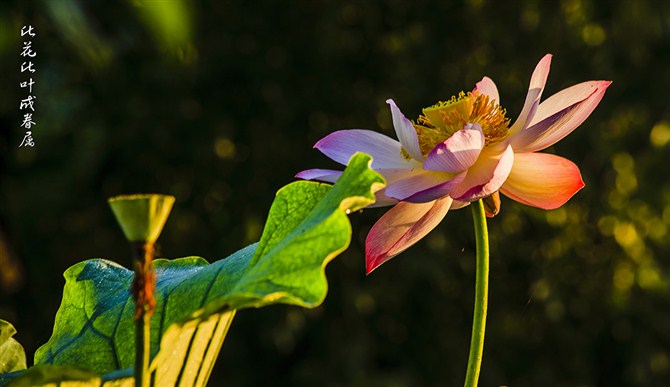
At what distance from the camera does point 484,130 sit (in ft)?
1.88

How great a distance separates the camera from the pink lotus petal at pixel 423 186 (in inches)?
18.0

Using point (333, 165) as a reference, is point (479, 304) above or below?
below

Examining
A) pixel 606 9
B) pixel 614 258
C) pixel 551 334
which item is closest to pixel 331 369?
pixel 551 334

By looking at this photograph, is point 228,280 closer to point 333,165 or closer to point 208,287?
point 208,287

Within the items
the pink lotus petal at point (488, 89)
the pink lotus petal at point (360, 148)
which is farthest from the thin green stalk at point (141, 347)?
the pink lotus petal at point (488, 89)

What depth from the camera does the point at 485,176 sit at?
0.48 meters

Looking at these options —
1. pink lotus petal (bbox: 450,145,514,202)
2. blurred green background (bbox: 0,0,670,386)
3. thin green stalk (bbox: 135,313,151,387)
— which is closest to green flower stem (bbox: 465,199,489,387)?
pink lotus petal (bbox: 450,145,514,202)

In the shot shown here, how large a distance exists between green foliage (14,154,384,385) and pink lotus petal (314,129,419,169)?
0.27 feet

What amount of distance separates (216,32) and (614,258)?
39.6 inches

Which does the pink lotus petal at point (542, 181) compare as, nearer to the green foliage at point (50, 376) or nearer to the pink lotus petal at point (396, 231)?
the pink lotus petal at point (396, 231)

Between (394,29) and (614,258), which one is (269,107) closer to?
(394,29)

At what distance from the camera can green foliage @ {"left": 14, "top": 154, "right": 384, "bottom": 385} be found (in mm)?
339

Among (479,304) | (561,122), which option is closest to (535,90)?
(561,122)

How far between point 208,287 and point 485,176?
15 cm
